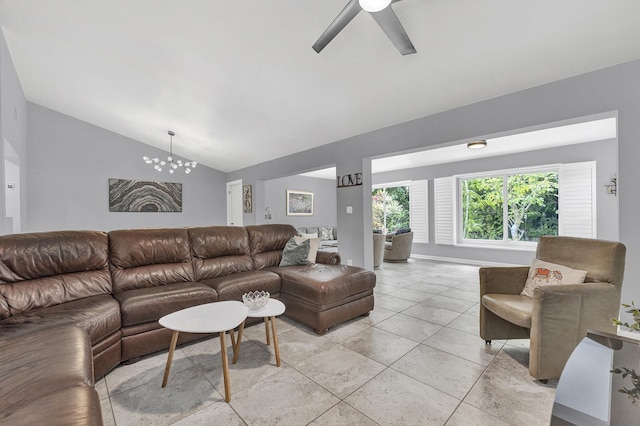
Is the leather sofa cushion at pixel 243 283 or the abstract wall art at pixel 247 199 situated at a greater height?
the abstract wall art at pixel 247 199

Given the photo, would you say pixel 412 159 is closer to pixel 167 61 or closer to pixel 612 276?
pixel 612 276

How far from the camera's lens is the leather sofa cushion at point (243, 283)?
2.63 meters

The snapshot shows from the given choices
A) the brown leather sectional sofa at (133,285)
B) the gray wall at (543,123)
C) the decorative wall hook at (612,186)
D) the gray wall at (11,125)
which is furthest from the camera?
the decorative wall hook at (612,186)

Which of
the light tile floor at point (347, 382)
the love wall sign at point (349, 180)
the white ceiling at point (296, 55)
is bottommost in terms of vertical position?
the light tile floor at point (347, 382)

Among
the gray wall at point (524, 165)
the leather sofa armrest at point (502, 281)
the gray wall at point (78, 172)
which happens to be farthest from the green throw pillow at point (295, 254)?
the gray wall at point (78, 172)

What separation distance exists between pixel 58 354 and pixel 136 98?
443 centimetres

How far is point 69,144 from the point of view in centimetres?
550

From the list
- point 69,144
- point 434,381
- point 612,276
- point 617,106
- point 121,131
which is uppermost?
point 121,131

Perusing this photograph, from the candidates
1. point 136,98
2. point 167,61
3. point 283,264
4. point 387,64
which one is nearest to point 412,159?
point 387,64

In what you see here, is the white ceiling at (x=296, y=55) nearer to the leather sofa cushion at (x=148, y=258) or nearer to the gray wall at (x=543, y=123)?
the gray wall at (x=543, y=123)

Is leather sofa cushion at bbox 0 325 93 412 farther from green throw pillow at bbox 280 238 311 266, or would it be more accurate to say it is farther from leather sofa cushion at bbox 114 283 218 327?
green throw pillow at bbox 280 238 311 266

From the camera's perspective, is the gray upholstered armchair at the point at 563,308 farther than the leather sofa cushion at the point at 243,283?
No

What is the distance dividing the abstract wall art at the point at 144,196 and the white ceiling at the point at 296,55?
1.91 metres

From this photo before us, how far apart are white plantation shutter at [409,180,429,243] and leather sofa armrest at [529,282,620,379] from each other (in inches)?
196
